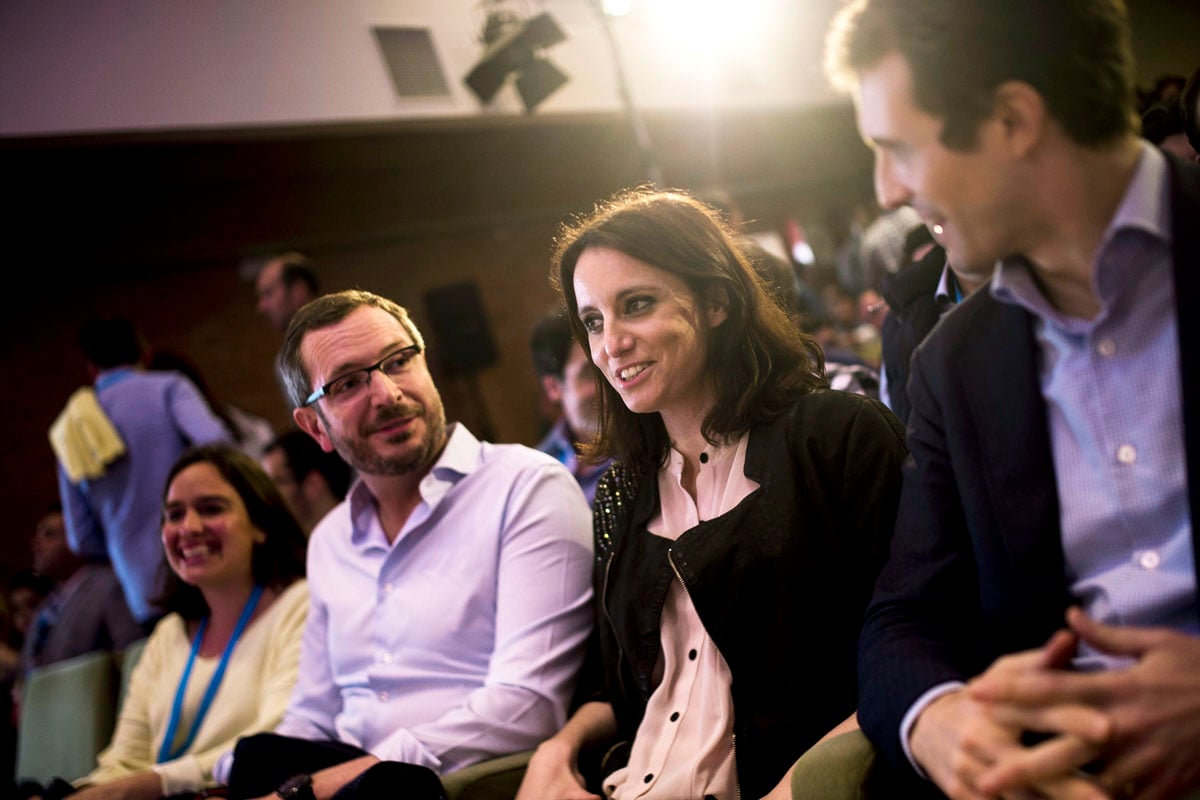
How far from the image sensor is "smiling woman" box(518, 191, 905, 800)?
52.7 inches

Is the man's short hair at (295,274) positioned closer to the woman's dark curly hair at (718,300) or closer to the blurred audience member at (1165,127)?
the woman's dark curly hair at (718,300)

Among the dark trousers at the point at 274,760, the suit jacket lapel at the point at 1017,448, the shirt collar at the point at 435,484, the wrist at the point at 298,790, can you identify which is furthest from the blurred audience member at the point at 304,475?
the suit jacket lapel at the point at 1017,448

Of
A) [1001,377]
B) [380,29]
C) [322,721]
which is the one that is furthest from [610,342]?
[380,29]

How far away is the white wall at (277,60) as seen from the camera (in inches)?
129

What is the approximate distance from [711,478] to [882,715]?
1.60 ft

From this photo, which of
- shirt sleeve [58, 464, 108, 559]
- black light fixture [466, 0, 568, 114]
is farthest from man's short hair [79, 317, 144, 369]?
black light fixture [466, 0, 568, 114]

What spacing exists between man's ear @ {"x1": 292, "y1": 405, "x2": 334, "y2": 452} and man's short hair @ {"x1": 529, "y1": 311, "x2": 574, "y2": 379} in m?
0.94

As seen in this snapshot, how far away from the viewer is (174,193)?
5129 mm

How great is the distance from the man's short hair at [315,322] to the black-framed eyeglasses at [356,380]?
0.04 m

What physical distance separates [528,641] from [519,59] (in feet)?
11.9

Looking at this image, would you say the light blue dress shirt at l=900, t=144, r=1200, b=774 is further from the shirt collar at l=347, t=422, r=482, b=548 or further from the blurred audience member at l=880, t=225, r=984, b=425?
the shirt collar at l=347, t=422, r=482, b=548

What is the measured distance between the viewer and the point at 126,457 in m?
3.06

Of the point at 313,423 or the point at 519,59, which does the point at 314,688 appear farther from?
the point at 519,59

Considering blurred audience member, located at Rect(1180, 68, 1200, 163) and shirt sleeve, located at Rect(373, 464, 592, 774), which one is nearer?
blurred audience member, located at Rect(1180, 68, 1200, 163)
